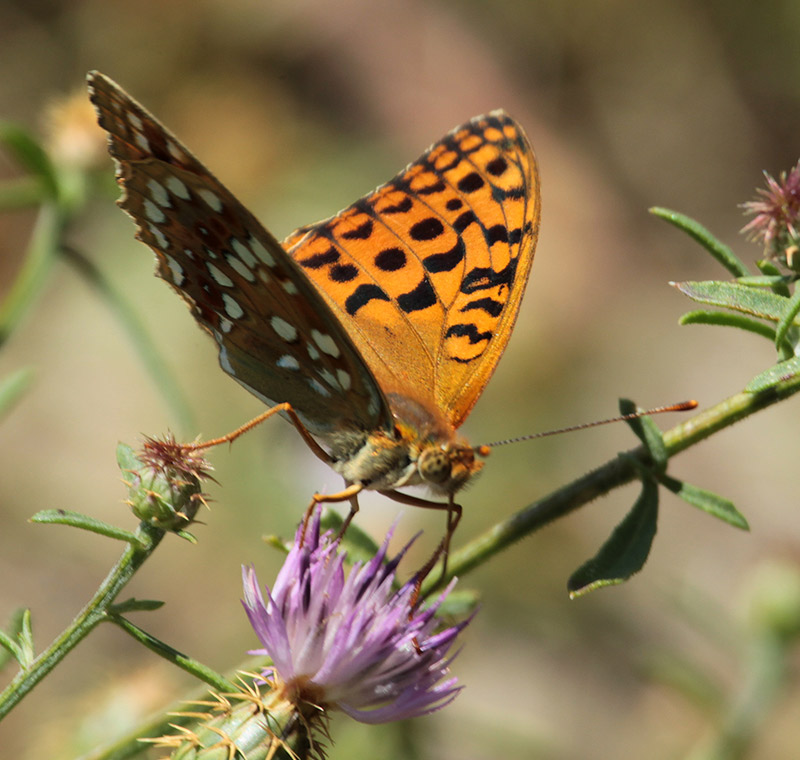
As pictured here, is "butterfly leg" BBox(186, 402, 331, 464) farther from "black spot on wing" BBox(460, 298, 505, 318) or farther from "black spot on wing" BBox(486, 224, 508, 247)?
"black spot on wing" BBox(486, 224, 508, 247)

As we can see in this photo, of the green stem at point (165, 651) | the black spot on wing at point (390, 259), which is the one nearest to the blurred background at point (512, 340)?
the black spot on wing at point (390, 259)

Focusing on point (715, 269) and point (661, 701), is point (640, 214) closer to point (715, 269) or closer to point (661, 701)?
point (715, 269)

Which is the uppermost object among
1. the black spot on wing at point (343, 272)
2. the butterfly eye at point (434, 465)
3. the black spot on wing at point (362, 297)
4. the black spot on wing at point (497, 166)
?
the black spot on wing at point (497, 166)

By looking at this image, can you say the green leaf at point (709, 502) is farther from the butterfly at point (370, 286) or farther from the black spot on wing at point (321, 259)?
the black spot on wing at point (321, 259)

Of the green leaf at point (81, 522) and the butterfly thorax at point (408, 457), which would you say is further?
the butterfly thorax at point (408, 457)

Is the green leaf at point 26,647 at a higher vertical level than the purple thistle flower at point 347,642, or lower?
lower

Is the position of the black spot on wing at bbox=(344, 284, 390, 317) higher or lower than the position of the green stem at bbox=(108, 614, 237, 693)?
higher

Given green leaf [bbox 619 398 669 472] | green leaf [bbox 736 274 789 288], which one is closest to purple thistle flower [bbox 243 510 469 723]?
green leaf [bbox 619 398 669 472]

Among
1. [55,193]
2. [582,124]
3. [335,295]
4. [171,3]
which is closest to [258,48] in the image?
[171,3]
